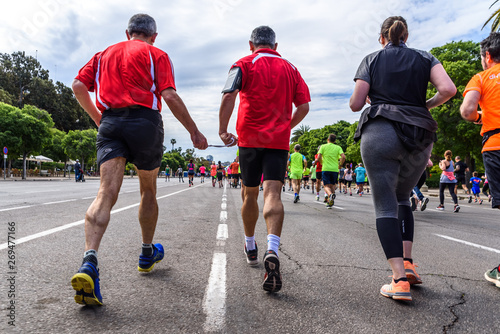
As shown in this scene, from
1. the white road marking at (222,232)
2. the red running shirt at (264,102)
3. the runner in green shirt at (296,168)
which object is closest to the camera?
the red running shirt at (264,102)

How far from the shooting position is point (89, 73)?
2701 millimetres

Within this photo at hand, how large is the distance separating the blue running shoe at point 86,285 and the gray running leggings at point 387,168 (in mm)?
1936

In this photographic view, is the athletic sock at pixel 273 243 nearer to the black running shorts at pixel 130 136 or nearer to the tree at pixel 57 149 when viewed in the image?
the black running shorts at pixel 130 136

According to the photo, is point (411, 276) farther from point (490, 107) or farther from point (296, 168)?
point (296, 168)

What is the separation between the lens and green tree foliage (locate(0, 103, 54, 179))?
34219mm

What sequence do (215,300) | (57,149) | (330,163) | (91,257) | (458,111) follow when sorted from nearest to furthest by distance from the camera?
(91,257) < (215,300) < (330,163) < (458,111) < (57,149)

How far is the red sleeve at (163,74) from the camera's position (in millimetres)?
2684

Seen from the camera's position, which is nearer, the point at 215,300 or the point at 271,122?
the point at 215,300

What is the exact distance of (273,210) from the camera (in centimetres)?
291

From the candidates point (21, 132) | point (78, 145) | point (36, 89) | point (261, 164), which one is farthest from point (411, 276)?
point (36, 89)

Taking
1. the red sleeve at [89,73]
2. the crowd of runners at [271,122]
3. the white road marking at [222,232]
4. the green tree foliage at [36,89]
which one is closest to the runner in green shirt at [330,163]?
the white road marking at [222,232]

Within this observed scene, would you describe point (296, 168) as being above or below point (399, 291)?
above

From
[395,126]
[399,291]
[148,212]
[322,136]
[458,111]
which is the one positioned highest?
[322,136]

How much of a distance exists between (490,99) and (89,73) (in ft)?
11.1
